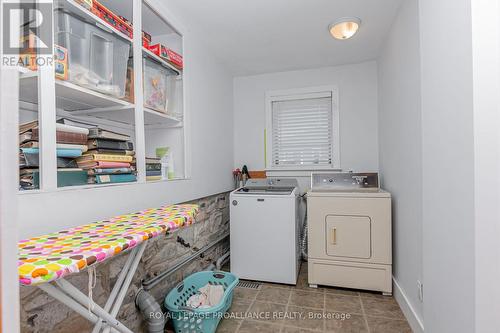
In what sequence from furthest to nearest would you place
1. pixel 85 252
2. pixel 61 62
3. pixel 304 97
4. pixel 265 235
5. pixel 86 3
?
1. pixel 304 97
2. pixel 265 235
3. pixel 86 3
4. pixel 61 62
5. pixel 85 252

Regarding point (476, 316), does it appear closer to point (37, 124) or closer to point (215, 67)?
point (37, 124)

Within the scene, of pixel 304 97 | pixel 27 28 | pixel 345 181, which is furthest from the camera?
pixel 304 97

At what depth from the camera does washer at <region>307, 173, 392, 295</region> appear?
212cm

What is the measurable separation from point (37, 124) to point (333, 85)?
2.79 m

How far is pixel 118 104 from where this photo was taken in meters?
1.46

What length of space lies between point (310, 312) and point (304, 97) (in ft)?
7.51

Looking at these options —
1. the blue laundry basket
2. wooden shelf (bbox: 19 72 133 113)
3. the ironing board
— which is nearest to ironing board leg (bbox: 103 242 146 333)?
the ironing board

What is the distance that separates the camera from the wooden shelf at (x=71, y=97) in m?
1.05

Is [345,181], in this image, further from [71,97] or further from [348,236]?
[71,97]

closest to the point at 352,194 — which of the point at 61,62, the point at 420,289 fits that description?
the point at 420,289

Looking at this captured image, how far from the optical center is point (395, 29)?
199 centimetres

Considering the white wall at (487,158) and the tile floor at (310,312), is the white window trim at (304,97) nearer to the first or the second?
the tile floor at (310,312)

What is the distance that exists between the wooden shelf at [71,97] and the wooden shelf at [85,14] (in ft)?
1.18

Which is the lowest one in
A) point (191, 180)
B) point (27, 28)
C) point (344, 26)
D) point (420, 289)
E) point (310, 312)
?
point (310, 312)
